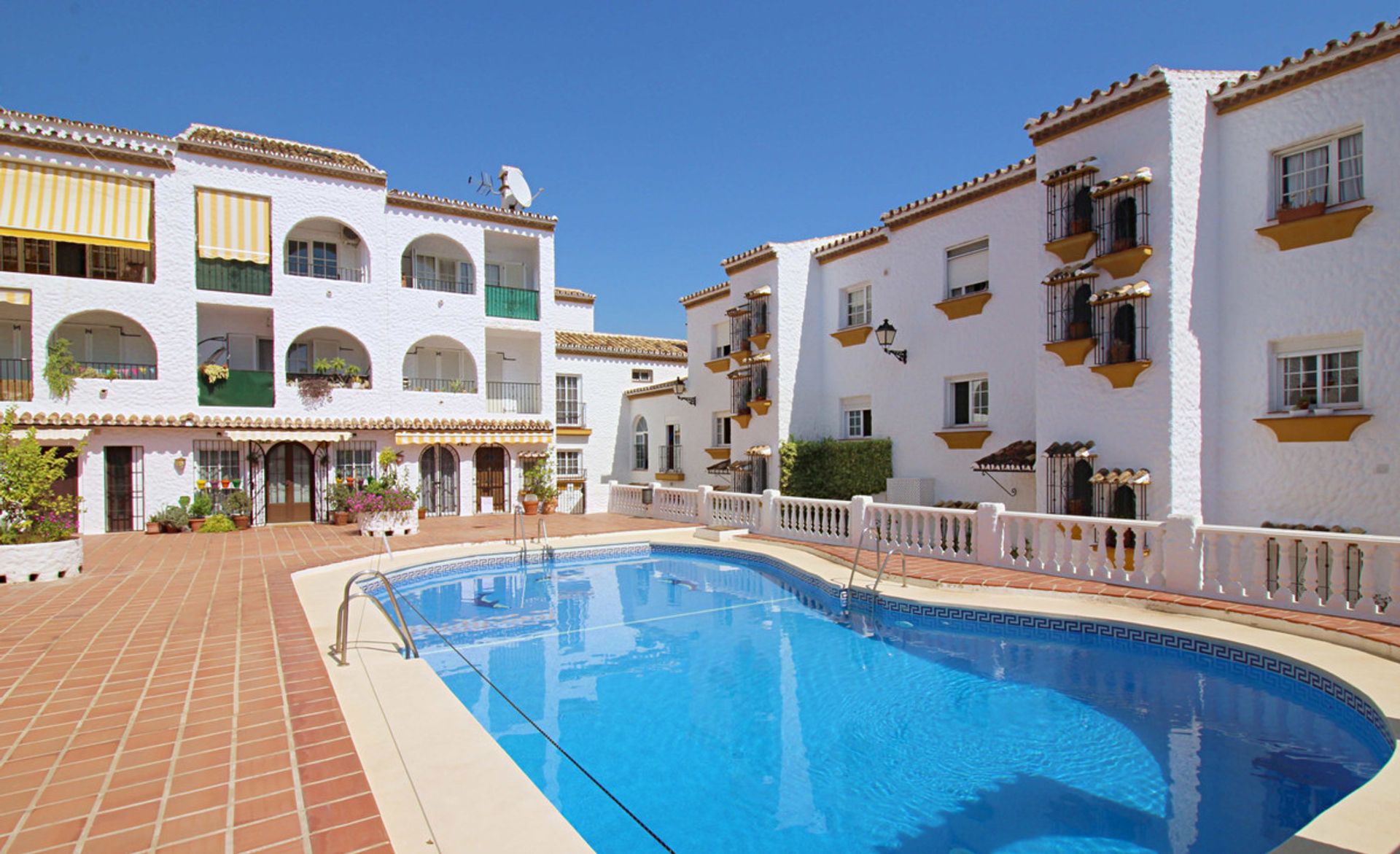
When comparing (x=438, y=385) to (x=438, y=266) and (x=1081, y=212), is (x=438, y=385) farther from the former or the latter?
(x=1081, y=212)

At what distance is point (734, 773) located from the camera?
6.57m

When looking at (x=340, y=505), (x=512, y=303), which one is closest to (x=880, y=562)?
(x=340, y=505)

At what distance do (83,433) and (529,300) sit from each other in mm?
14356

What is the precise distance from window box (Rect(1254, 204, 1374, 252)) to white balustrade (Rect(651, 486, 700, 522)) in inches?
577

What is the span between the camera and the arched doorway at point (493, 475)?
26703 millimetres

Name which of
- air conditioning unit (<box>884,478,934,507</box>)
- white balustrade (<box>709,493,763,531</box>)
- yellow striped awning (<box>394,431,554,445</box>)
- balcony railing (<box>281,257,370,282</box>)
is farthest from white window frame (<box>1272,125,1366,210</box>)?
balcony railing (<box>281,257,370,282</box>)

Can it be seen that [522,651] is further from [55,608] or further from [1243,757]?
[1243,757]

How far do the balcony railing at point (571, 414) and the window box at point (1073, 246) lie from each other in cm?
2047

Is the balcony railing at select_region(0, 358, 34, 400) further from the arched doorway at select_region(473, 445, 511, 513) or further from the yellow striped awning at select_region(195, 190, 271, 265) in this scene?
the arched doorway at select_region(473, 445, 511, 513)

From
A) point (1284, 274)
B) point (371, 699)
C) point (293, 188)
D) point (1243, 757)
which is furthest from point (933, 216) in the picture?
point (293, 188)

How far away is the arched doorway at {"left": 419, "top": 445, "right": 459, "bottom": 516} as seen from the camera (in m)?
25.6

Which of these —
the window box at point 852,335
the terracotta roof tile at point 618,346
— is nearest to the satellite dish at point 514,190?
the terracotta roof tile at point 618,346

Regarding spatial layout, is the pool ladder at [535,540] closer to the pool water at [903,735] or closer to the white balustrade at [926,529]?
the pool water at [903,735]

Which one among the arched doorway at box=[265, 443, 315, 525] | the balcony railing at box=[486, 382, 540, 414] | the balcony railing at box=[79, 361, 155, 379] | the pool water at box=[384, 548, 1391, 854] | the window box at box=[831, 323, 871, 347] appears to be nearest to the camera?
the pool water at box=[384, 548, 1391, 854]
